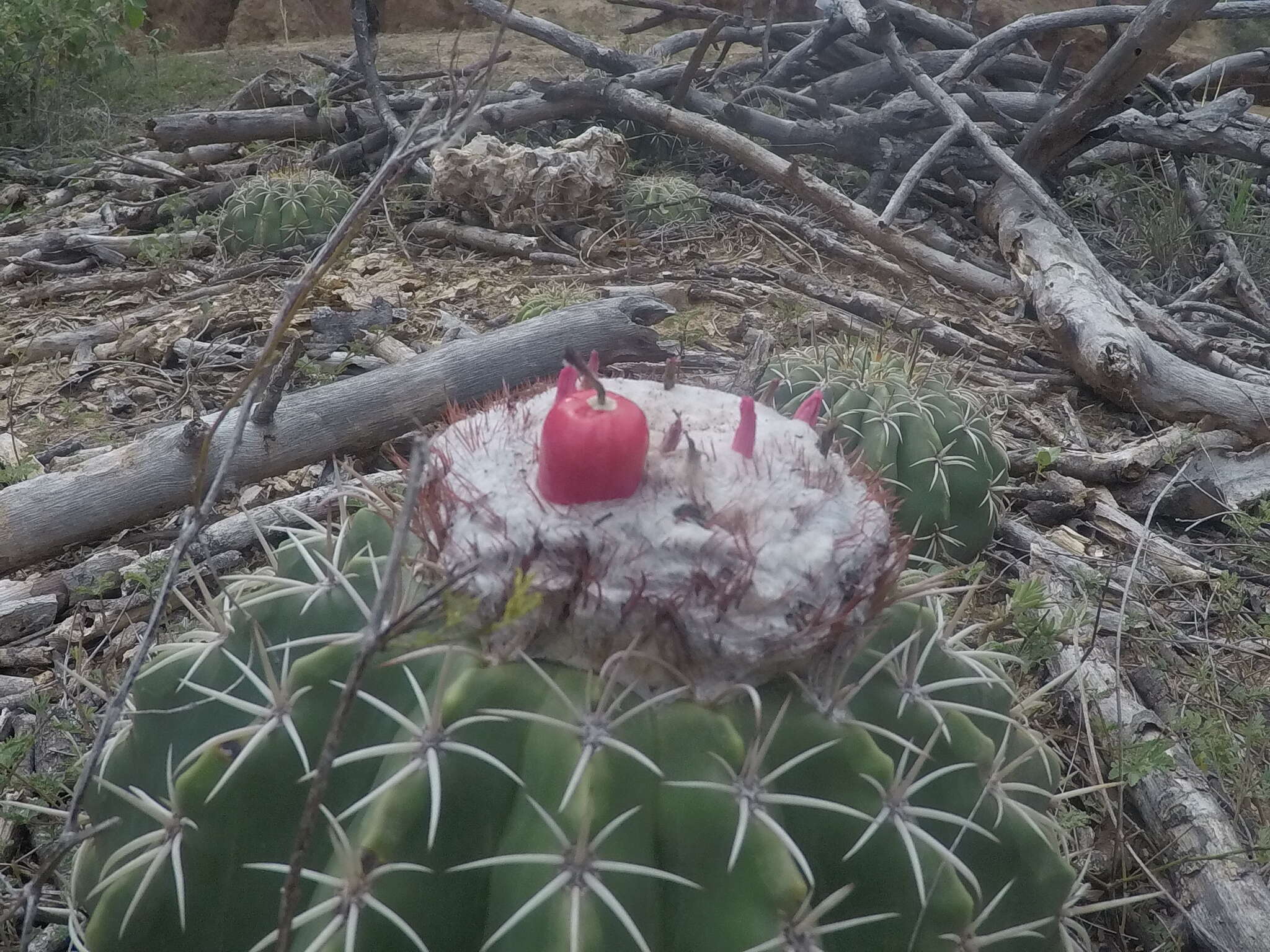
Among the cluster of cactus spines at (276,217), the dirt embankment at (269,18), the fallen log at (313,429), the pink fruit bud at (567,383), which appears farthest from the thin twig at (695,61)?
the dirt embankment at (269,18)

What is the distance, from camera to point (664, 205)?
4988 mm

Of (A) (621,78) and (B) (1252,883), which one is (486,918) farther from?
(A) (621,78)

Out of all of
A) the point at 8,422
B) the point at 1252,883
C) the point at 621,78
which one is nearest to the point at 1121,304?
the point at 1252,883

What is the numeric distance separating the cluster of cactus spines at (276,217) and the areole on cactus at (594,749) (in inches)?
152

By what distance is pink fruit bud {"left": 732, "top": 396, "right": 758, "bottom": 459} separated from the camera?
1.24 metres

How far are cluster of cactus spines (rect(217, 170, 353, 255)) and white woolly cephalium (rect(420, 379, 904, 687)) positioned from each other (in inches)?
154

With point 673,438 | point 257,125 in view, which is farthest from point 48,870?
point 257,125

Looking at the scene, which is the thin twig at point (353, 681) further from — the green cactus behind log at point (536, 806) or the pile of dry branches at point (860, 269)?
the pile of dry branches at point (860, 269)

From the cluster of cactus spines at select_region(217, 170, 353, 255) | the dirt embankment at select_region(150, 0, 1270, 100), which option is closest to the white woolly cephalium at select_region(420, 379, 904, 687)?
the cluster of cactus spines at select_region(217, 170, 353, 255)

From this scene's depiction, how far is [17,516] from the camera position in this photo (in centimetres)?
243

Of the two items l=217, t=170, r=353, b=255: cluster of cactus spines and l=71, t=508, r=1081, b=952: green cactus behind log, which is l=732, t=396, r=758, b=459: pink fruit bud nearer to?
l=71, t=508, r=1081, b=952: green cactus behind log

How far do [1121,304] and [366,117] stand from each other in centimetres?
440

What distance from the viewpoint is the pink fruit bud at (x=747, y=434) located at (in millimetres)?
1242

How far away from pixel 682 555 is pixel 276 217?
14.0 feet
